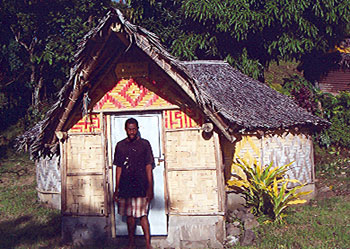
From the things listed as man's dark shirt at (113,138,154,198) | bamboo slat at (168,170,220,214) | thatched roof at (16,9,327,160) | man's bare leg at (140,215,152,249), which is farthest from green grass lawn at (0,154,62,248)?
bamboo slat at (168,170,220,214)

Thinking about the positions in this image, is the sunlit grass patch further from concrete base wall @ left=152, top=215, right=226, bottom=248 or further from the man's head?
the man's head

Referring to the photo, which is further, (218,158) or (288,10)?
(288,10)

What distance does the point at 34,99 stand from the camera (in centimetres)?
2016

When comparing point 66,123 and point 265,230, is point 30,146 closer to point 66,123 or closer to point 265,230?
point 66,123

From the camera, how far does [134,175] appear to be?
669cm

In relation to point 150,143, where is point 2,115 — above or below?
above

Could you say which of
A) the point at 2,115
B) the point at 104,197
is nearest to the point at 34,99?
the point at 2,115

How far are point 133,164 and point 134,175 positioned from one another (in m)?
0.19

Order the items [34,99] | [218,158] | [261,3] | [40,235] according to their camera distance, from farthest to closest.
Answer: [34,99] → [261,3] → [40,235] → [218,158]

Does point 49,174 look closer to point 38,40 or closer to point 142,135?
point 142,135

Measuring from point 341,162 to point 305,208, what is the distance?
546 centimetres

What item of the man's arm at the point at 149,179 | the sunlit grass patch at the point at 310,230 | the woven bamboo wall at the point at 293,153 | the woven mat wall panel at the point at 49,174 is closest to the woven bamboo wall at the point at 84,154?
the man's arm at the point at 149,179

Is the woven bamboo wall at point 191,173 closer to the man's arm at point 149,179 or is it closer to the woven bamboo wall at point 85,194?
the man's arm at point 149,179

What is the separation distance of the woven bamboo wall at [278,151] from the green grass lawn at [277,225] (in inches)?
37.5
